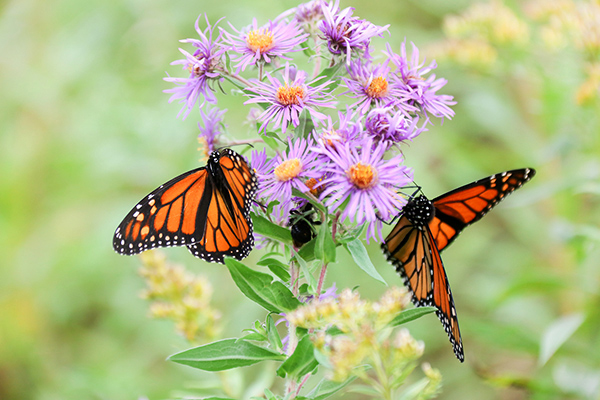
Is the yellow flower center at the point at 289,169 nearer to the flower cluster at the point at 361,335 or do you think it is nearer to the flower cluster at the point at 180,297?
the flower cluster at the point at 361,335

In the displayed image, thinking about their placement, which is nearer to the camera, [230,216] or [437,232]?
[230,216]

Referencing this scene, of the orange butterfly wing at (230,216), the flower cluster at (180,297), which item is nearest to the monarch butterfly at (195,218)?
the orange butterfly wing at (230,216)

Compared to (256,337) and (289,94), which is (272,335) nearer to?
(256,337)

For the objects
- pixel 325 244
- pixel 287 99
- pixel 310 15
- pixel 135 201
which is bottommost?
pixel 325 244

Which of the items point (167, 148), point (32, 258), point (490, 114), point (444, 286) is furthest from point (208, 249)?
point (490, 114)

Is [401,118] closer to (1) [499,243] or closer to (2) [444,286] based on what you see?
(2) [444,286]

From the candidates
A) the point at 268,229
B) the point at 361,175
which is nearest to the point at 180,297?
the point at 268,229

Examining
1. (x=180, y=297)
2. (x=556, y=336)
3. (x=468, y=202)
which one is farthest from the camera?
(x=556, y=336)
